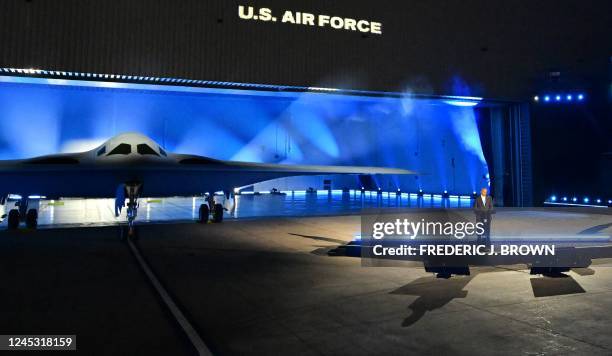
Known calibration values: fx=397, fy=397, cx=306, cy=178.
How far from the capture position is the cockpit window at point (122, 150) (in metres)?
10.0

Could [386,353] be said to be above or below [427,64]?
below

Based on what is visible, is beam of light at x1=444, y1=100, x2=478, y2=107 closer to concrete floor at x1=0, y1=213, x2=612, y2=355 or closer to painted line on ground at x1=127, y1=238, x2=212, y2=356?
concrete floor at x1=0, y1=213, x2=612, y2=355

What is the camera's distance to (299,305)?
431 cm

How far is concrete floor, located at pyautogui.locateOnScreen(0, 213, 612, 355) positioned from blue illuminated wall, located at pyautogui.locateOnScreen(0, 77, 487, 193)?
493 inches

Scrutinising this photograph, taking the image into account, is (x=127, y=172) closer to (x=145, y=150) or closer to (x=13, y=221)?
(x=145, y=150)

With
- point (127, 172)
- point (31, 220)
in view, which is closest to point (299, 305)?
point (127, 172)

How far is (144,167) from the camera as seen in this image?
28.3 feet

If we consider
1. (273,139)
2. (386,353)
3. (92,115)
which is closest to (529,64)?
(273,139)

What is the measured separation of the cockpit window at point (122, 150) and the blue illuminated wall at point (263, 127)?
951cm

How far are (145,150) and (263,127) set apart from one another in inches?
714

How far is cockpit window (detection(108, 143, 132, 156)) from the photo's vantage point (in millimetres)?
10039

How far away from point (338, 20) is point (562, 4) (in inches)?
439

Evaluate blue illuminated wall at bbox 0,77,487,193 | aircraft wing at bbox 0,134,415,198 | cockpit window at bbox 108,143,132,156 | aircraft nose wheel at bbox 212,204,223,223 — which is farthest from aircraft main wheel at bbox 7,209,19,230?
blue illuminated wall at bbox 0,77,487,193

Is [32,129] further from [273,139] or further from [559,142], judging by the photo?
[559,142]
